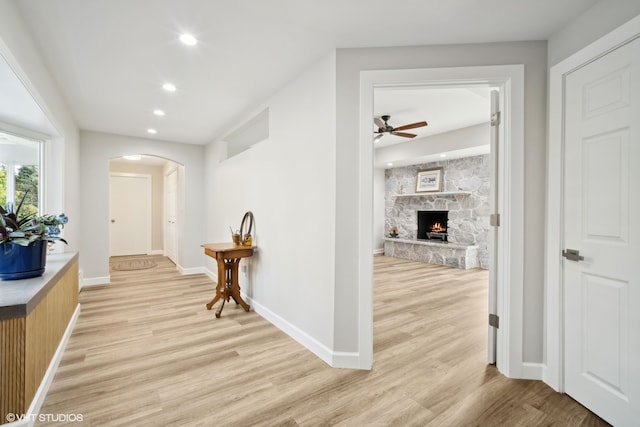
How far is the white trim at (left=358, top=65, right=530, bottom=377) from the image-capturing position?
2.05 meters

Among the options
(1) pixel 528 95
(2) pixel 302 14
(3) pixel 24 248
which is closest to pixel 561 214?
(1) pixel 528 95

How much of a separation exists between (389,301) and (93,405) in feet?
9.98

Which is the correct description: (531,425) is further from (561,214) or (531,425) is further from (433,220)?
(433,220)

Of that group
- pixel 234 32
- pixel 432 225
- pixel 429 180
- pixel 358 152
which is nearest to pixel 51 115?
pixel 234 32

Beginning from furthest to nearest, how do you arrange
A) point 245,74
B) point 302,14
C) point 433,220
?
1. point 433,220
2. point 245,74
3. point 302,14

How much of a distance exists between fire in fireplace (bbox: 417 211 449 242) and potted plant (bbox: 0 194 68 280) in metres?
6.49

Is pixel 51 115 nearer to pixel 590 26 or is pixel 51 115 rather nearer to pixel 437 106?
pixel 590 26

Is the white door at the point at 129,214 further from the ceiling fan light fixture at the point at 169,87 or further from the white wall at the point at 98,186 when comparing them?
the ceiling fan light fixture at the point at 169,87

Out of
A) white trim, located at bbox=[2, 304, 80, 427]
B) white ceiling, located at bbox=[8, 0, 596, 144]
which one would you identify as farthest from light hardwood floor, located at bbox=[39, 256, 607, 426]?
white ceiling, located at bbox=[8, 0, 596, 144]

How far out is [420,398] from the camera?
1854 mm

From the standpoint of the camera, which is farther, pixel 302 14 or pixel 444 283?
pixel 444 283

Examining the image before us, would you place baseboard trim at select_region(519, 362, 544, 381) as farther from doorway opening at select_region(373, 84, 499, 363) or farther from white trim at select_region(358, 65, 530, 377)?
doorway opening at select_region(373, 84, 499, 363)

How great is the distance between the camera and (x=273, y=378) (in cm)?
207

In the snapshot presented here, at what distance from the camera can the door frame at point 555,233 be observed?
6.25 ft
